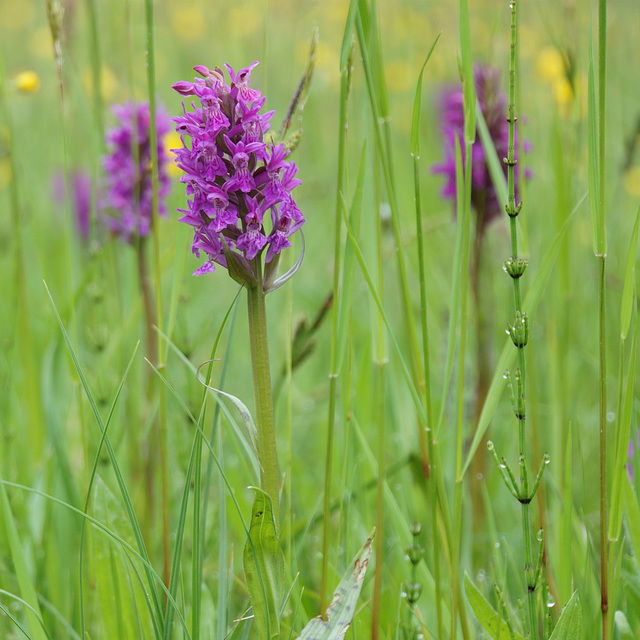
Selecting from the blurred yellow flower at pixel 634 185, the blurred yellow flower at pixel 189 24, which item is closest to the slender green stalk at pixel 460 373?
the blurred yellow flower at pixel 634 185

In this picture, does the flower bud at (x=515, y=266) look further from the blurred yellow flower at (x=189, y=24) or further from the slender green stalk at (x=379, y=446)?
the blurred yellow flower at (x=189, y=24)

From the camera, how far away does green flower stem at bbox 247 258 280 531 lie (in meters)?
0.97

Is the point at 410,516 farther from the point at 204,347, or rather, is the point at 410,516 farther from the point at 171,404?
the point at 204,347

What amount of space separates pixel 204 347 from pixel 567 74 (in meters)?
1.96

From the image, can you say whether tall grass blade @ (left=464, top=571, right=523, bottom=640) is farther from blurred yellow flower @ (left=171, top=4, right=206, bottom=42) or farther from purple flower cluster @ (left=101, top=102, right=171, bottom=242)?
blurred yellow flower @ (left=171, top=4, right=206, bottom=42)

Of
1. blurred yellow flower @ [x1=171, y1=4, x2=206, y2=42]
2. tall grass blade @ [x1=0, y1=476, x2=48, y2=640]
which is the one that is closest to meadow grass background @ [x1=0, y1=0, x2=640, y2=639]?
tall grass blade @ [x1=0, y1=476, x2=48, y2=640]

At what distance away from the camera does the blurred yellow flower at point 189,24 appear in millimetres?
6895

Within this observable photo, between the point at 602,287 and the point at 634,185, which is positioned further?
the point at 634,185

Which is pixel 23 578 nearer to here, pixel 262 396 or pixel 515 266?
pixel 262 396

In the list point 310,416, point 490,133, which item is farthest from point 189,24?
→ point 490,133

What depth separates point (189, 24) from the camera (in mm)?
7031

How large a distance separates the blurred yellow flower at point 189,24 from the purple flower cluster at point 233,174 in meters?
6.39

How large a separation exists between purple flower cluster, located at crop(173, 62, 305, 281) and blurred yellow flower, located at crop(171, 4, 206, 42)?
639 centimetres

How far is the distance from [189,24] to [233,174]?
22.0ft
